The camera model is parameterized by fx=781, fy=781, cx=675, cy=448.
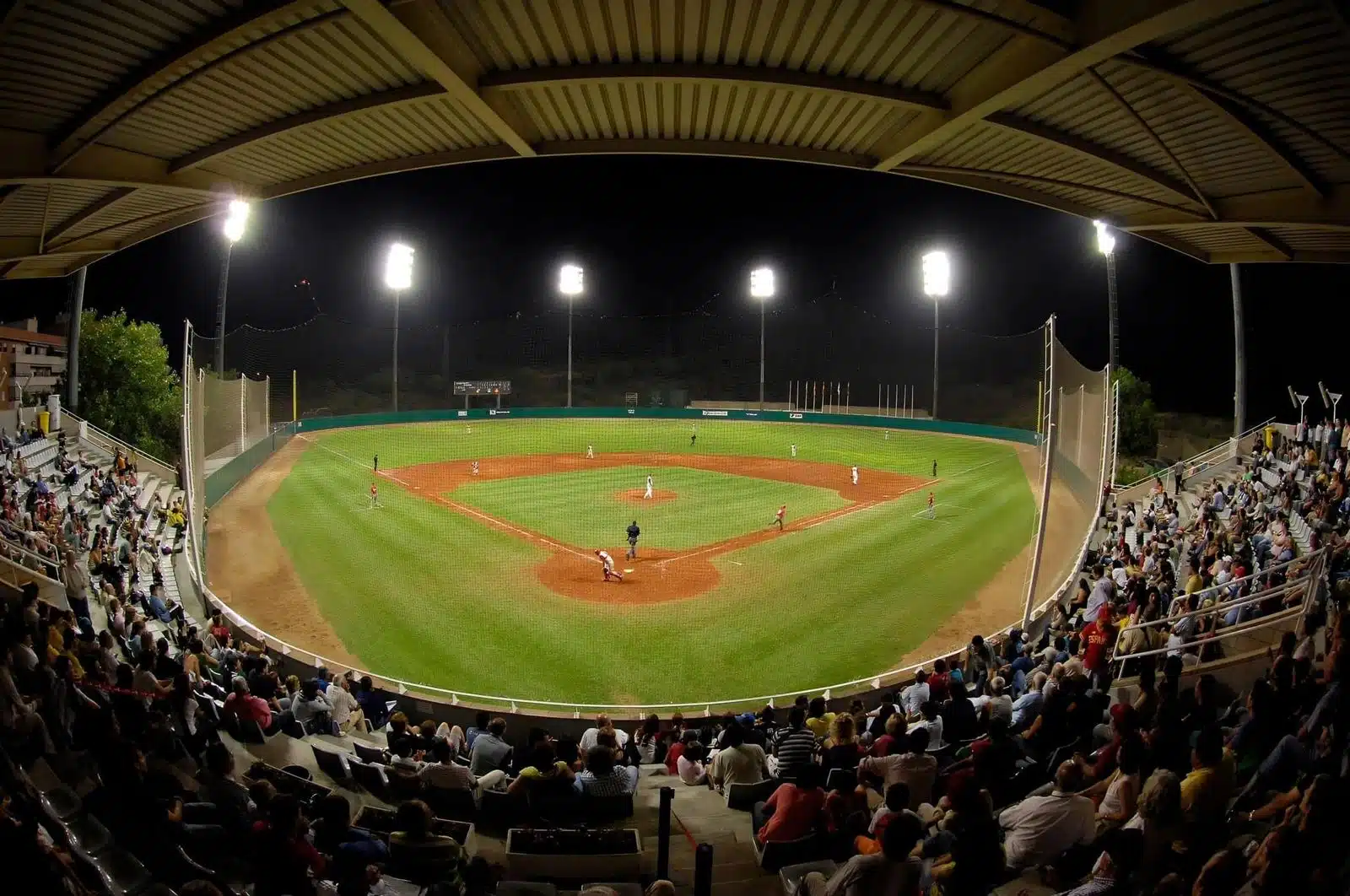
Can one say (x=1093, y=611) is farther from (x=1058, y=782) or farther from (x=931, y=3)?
(x=931, y=3)

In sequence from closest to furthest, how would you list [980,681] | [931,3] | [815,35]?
[931,3], [815,35], [980,681]

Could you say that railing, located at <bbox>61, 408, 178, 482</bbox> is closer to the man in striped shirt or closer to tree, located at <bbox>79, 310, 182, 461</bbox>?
tree, located at <bbox>79, 310, 182, 461</bbox>

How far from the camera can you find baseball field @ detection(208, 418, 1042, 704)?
14.4 meters

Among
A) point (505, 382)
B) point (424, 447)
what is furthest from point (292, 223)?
point (424, 447)

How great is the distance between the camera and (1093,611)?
38.7ft

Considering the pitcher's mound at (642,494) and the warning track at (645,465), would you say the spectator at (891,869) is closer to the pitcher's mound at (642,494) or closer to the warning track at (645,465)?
the warning track at (645,465)

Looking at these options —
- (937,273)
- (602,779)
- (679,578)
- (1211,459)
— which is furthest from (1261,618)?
(937,273)

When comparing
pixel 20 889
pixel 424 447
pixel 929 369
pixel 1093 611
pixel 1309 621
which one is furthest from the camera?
pixel 929 369

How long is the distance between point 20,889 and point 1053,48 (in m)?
8.57

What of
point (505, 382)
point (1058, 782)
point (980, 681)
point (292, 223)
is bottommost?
point (980, 681)

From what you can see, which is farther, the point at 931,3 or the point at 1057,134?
the point at 1057,134

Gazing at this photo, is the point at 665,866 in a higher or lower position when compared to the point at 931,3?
lower

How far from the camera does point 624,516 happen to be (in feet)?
91.0

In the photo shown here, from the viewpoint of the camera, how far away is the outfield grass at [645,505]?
82.2ft
